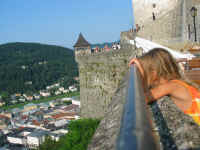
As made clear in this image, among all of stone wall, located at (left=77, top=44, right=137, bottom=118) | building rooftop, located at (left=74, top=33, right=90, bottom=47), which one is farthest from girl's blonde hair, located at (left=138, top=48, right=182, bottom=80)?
building rooftop, located at (left=74, top=33, right=90, bottom=47)

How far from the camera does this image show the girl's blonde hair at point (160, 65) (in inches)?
80.2

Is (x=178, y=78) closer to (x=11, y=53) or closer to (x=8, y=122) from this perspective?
(x=8, y=122)

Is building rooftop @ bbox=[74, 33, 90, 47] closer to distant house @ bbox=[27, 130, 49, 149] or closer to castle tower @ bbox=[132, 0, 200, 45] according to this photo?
castle tower @ bbox=[132, 0, 200, 45]

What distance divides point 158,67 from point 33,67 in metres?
140

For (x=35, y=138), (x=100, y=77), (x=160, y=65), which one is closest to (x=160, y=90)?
(x=160, y=65)

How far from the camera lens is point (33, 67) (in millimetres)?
137375

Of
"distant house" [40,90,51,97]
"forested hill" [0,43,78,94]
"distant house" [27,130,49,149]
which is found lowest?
"distant house" [40,90,51,97]

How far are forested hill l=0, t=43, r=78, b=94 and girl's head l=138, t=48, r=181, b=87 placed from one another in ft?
389

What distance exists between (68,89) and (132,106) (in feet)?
376

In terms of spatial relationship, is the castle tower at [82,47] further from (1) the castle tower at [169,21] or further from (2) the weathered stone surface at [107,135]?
(2) the weathered stone surface at [107,135]

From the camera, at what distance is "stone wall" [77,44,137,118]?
11266mm

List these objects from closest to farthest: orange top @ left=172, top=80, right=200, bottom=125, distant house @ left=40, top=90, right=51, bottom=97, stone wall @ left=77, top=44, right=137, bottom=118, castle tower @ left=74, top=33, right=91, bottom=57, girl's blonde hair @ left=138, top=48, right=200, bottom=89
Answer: orange top @ left=172, top=80, right=200, bottom=125
girl's blonde hair @ left=138, top=48, right=200, bottom=89
stone wall @ left=77, top=44, right=137, bottom=118
castle tower @ left=74, top=33, right=91, bottom=57
distant house @ left=40, top=90, right=51, bottom=97

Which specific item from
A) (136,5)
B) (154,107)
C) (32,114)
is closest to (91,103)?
(136,5)

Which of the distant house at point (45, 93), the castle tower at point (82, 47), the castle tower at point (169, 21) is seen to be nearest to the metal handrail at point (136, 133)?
the castle tower at point (169, 21)
